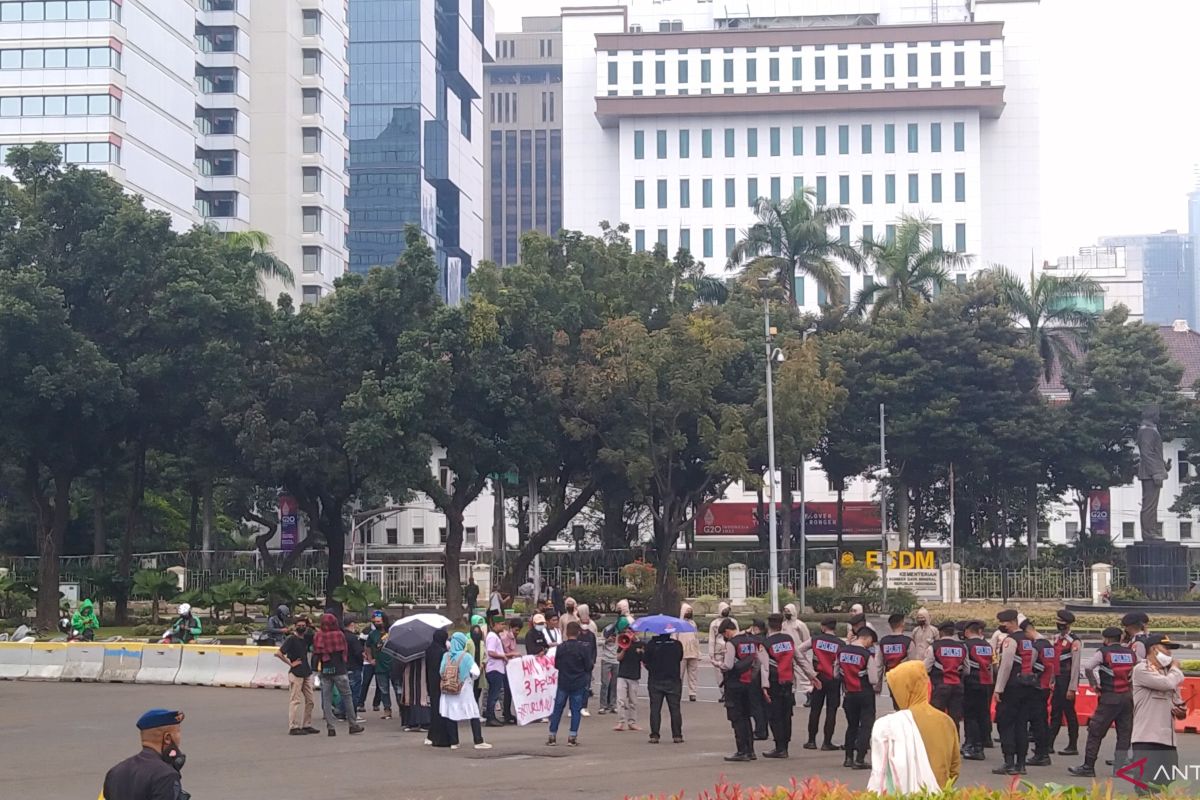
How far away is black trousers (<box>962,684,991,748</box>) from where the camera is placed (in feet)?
54.4

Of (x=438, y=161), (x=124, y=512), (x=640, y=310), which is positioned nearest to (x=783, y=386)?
(x=640, y=310)

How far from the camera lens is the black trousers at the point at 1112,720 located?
14.7m

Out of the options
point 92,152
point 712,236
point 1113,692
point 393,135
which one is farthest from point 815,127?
point 1113,692

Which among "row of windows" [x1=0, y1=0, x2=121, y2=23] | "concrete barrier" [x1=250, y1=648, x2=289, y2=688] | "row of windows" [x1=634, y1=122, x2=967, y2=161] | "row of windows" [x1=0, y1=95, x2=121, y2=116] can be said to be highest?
"row of windows" [x1=634, y1=122, x2=967, y2=161]

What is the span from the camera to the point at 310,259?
3910 inches

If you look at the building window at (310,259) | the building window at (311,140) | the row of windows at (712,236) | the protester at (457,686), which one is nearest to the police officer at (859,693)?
the protester at (457,686)

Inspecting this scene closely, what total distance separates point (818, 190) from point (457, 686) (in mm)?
96072

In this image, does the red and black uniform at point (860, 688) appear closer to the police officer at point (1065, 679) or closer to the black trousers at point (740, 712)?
the black trousers at point (740, 712)

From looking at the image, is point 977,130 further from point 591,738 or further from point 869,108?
point 591,738

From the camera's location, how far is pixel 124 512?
6138 centimetres

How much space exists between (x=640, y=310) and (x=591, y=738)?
29.0 metres

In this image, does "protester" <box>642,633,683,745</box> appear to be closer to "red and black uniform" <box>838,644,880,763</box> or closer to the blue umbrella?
the blue umbrella

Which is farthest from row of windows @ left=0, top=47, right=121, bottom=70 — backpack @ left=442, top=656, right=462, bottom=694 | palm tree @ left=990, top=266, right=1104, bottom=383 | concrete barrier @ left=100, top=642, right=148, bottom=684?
backpack @ left=442, top=656, right=462, bottom=694

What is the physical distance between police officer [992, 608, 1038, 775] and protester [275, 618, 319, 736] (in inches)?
333
